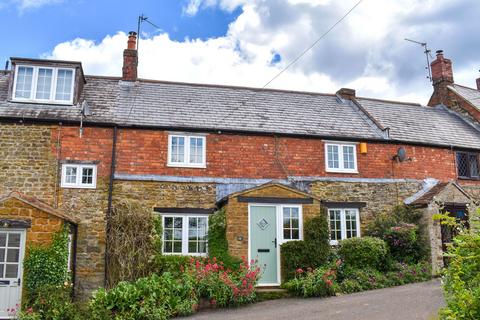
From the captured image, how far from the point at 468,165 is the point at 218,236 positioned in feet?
40.6

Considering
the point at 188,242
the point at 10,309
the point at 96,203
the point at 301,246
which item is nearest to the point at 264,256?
the point at 301,246

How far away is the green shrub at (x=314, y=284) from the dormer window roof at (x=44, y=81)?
1041 centimetres

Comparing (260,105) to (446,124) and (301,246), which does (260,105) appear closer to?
(301,246)

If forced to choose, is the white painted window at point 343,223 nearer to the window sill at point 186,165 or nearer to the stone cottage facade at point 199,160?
the stone cottage facade at point 199,160

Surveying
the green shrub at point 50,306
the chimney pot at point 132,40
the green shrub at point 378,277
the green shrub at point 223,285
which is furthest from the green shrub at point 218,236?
the chimney pot at point 132,40

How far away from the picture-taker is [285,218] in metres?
15.1

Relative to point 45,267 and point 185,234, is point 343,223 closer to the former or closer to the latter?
point 185,234

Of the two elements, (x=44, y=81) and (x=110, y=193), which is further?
(x=44, y=81)

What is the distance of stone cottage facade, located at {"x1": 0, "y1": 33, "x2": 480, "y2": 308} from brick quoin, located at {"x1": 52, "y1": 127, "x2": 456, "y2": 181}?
0.04m

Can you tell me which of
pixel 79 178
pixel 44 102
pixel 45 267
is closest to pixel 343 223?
pixel 79 178

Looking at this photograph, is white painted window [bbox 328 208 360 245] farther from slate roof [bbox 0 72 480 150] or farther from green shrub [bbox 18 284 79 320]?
green shrub [bbox 18 284 79 320]

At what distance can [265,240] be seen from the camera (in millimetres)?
14781

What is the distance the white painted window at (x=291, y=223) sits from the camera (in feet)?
49.2

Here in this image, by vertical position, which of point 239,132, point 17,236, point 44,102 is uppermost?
point 44,102
